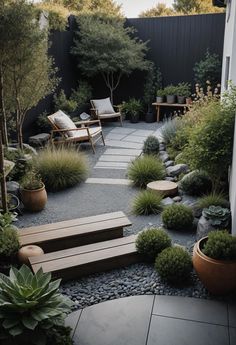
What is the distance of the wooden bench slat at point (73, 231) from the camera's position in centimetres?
337

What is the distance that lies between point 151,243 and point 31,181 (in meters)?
1.89

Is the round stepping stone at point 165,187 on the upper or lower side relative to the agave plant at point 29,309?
lower

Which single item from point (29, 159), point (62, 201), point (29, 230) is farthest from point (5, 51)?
point (29, 230)

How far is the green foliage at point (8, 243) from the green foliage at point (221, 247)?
1644mm

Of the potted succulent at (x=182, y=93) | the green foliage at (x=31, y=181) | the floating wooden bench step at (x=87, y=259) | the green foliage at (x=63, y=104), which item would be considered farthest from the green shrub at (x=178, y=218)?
the potted succulent at (x=182, y=93)

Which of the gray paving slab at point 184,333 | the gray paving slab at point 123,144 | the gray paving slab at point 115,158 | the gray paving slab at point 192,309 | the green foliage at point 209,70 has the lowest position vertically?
the gray paving slab at point 184,333

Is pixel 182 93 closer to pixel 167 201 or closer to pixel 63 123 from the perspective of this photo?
pixel 63 123

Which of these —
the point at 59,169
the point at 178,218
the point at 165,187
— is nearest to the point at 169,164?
the point at 165,187

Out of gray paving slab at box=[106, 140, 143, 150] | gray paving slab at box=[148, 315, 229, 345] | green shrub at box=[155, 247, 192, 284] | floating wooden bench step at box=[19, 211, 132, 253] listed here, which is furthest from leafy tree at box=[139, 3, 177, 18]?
gray paving slab at box=[148, 315, 229, 345]

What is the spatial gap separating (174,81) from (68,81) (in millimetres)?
2894

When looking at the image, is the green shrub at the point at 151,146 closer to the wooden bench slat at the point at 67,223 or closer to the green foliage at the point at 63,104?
the wooden bench slat at the point at 67,223

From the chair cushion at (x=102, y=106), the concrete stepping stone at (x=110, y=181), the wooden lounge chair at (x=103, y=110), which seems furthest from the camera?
the chair cushion at (x=102, y=106)

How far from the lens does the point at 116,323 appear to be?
2475mm

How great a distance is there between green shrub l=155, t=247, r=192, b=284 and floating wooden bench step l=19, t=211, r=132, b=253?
30.4 inches
